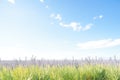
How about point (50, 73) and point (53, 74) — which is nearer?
point (53, 74)

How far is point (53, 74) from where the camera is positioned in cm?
895

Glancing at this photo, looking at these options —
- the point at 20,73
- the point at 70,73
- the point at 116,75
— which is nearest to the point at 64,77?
the point at 70,73

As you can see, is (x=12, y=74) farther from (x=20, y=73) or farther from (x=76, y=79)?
(x=76, y=79)

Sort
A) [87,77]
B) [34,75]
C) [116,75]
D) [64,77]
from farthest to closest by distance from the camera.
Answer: [116,75] → [87,77] → [64,77] → [34,75]

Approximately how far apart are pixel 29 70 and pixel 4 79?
1251mm

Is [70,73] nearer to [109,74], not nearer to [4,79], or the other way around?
[109,74]

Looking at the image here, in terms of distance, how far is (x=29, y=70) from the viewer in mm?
8539

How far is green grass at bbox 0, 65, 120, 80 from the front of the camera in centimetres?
777

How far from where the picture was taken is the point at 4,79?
746cm

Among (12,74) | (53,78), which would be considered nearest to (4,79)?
(12,74)

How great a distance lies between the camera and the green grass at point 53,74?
7.77 m

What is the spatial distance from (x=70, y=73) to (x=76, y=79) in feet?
1.20

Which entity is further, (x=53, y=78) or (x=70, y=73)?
(x=70, y=73)

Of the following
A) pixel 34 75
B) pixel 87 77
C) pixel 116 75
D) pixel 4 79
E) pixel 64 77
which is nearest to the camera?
pixel 4 79
